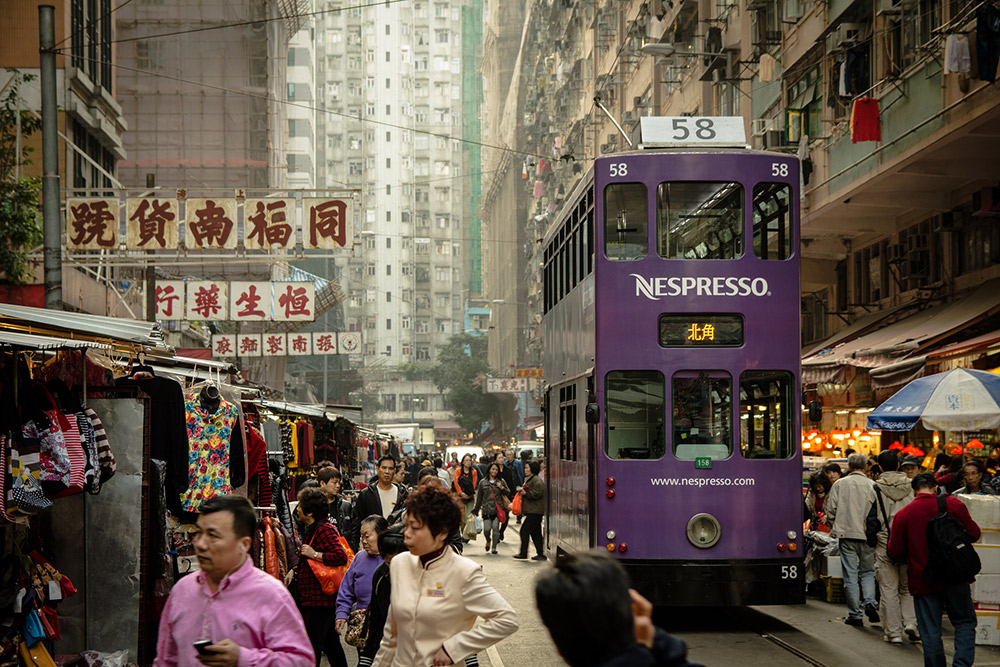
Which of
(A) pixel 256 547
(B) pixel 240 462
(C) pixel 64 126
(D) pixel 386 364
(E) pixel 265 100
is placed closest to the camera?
(A) pixel 256 547

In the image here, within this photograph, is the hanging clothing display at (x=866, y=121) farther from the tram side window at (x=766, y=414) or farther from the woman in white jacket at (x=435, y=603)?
the woman in white jacket at (x=435, y=603)

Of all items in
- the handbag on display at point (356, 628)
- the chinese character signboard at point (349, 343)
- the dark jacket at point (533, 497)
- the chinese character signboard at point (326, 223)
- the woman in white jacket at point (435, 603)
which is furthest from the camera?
the chinese character signboard at point (349, 343)

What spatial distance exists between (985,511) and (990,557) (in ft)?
1.40

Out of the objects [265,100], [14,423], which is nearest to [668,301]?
[14,423]

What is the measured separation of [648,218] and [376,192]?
121m

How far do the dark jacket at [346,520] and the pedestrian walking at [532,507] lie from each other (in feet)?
28.5

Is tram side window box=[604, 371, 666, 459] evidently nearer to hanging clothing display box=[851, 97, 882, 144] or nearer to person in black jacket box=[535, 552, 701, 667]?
person in black jacket box=[535, 552, 701, 667]

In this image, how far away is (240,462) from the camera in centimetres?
1023

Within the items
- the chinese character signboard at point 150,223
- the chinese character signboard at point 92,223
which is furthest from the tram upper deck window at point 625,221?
the chinese character signboard at point 92,223

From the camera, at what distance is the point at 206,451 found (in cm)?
970

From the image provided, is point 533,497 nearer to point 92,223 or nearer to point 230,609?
point 92,223

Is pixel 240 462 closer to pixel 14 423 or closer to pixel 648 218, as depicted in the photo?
pixel 14 423

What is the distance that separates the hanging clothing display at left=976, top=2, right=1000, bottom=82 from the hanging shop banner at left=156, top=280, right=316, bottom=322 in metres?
13.4

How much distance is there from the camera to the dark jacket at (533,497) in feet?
68.3
